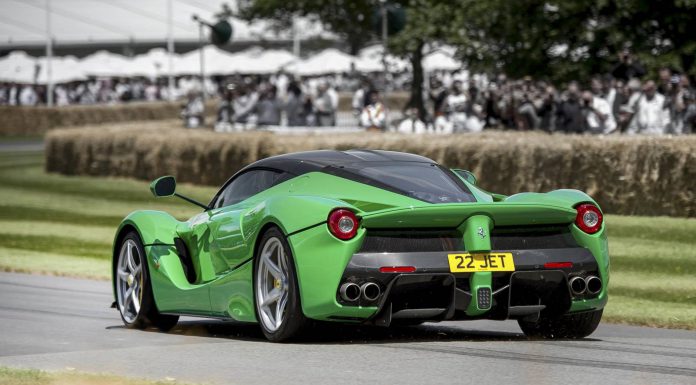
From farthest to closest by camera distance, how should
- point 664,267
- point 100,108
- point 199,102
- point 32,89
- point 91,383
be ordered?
point 32,89, point 100,108, point 199,102, point 664,267, point 91,383

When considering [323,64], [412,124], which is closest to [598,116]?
[412,124]

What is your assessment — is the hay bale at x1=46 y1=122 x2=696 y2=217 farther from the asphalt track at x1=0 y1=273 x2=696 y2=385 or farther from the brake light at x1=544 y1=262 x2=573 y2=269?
the brake light at x1=544 y1=262 x2=573 y2=269

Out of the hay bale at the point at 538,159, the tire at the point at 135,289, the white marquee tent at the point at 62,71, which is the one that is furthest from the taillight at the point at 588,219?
the white marquee tent at the point at 62,71

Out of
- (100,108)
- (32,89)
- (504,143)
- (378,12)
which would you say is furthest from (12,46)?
(504,143)

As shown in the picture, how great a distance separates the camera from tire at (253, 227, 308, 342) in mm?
8406

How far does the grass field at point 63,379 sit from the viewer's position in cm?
689

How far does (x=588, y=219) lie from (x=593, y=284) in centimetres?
40

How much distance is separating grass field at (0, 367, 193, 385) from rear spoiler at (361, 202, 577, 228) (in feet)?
5.74

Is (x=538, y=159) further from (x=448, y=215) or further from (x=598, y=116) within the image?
(x=448, y=215)

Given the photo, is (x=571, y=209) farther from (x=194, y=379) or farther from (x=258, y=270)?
(x=194, y=379)

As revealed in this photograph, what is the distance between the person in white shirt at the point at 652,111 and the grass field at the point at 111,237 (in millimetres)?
3457

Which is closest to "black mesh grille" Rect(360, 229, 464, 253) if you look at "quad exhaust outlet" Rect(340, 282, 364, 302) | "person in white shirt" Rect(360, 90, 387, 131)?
"quad exhaust outlet" Rect(340, 282, 364, 302)

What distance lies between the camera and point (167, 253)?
998 centimetres

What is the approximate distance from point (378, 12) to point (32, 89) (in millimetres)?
39674
